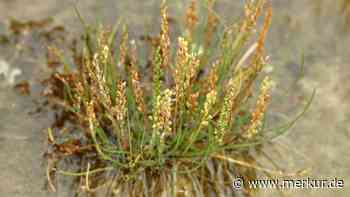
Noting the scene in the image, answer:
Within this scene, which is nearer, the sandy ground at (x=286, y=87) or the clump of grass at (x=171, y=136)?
the clump of grass at (x=171, y=136)

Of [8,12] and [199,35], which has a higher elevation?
[8,12]

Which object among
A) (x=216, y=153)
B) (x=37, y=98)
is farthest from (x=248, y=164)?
(x=37, y=98)

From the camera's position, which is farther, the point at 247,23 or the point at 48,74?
the point at 48,74

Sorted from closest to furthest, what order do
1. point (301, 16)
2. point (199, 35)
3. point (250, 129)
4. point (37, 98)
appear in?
point (250, 129) < point (37, 98) < point (199, 35) < point (301, 16)

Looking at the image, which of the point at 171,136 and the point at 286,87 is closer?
the point at 171,136

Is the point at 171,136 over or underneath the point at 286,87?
underneath

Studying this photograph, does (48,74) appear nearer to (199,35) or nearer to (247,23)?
(199,35)

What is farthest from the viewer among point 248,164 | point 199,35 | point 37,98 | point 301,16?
point 301,16

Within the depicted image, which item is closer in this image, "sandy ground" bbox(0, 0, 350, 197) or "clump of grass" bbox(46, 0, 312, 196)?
"clump of grass" bbox(46, 0, 312, 196)
